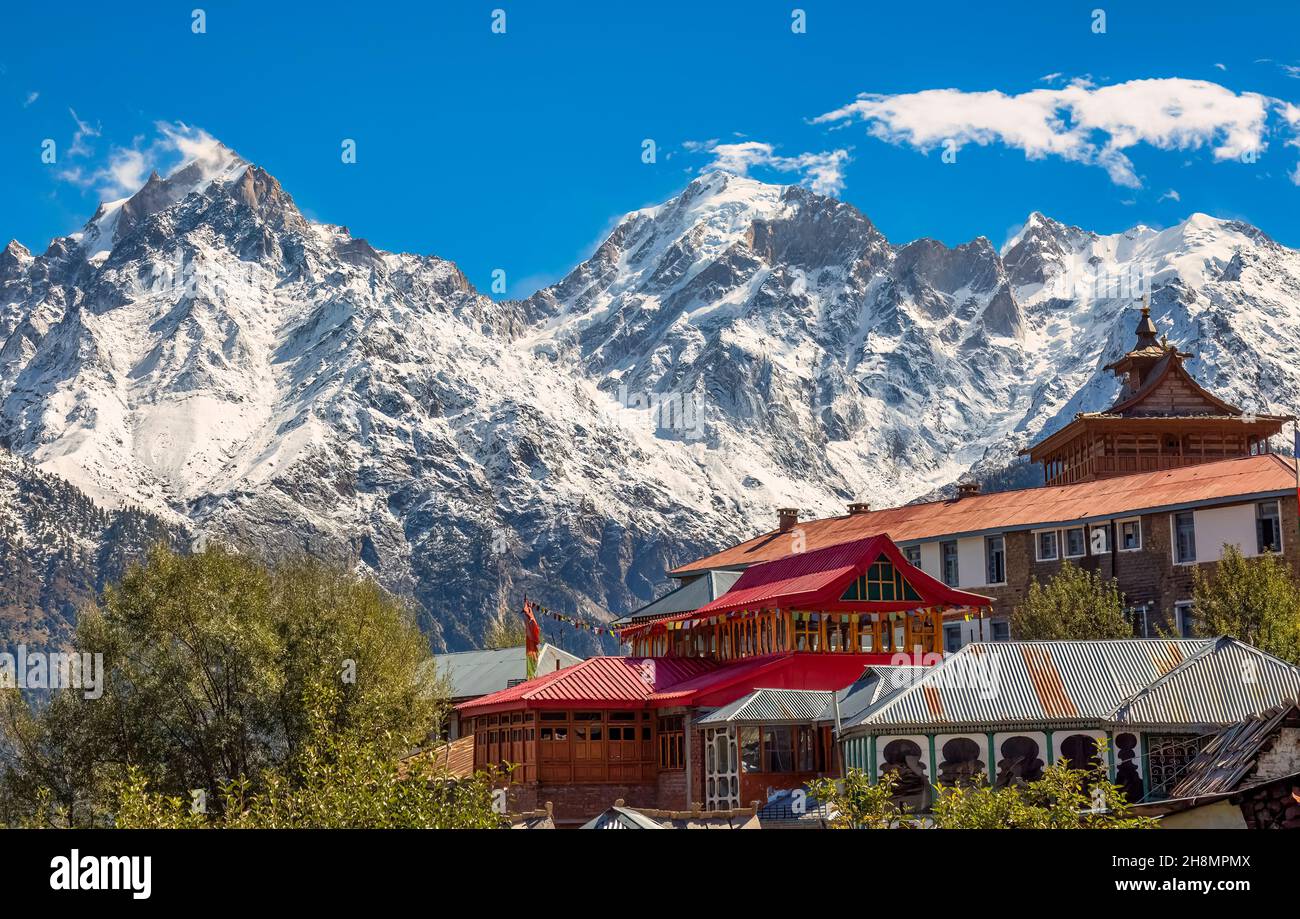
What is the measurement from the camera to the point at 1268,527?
70.5m

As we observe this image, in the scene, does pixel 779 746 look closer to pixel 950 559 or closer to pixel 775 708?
pixel 775 708

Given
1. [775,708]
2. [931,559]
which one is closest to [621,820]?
[775,708]

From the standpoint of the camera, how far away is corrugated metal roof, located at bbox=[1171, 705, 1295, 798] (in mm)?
28438

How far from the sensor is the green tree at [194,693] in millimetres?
54531

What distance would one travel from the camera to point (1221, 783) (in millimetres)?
27812

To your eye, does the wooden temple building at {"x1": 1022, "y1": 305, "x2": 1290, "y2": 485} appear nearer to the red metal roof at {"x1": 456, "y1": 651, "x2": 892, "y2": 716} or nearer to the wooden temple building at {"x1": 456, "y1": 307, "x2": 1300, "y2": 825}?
the wooden temple building at {"x1": 456, "y1": 307, "x2": 1300, "y2": 825}

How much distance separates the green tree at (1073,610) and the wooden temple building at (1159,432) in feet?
78.3

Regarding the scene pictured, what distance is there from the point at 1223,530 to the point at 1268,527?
1952 mm

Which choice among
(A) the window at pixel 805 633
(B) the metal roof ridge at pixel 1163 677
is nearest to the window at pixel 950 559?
(A) the window at pixel 805 633

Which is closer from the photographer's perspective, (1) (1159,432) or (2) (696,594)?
(2) (696,594)
